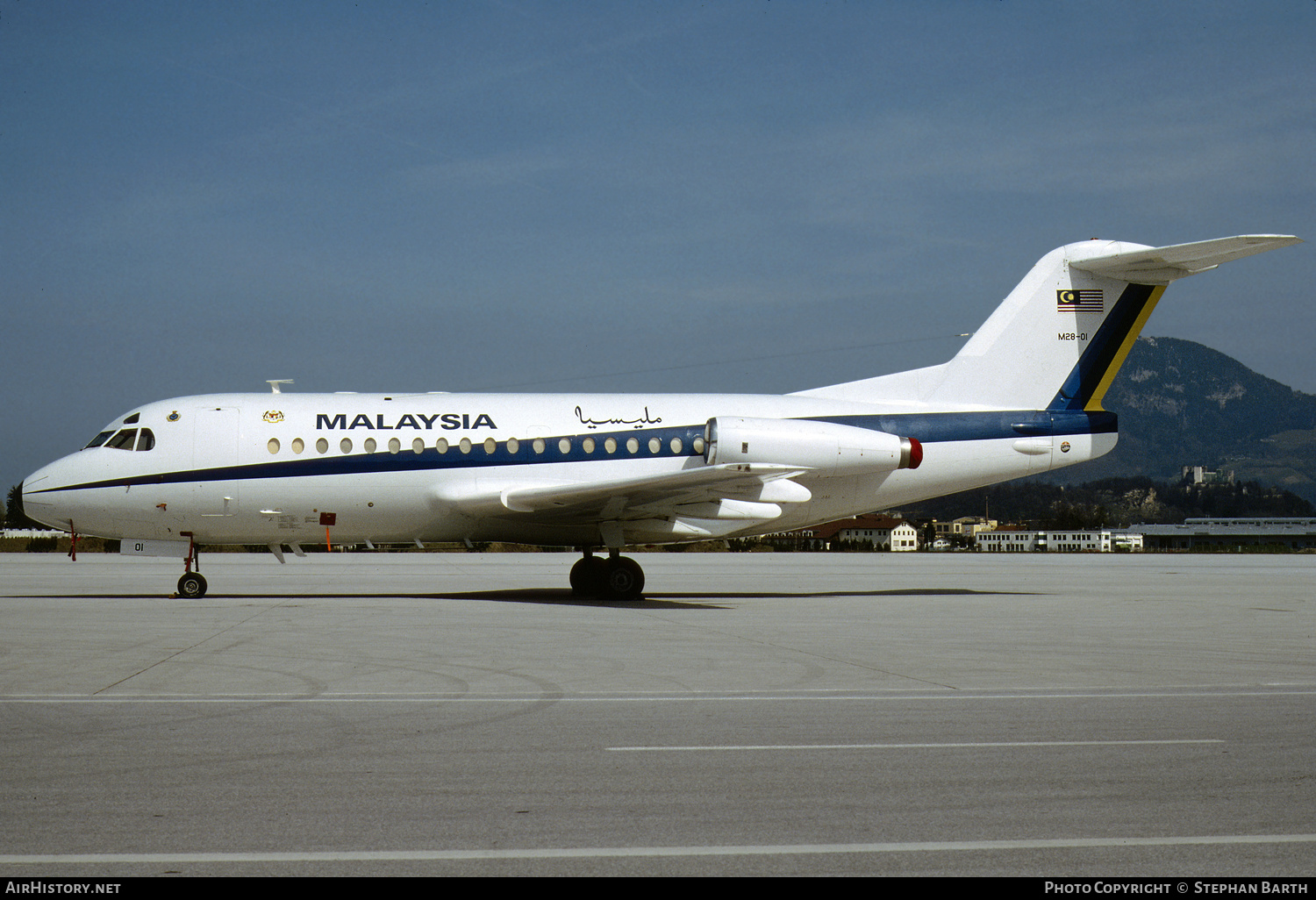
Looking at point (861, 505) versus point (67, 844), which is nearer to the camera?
point (67, 844)

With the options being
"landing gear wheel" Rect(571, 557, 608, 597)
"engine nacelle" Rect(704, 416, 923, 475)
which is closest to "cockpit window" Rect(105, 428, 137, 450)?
"landing gear wheel" Rect(571, 557, 608, 597)

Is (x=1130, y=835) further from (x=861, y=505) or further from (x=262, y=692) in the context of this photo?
(x=861, y=505)

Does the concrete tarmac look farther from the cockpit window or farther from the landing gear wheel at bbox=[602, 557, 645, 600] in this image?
the cockpit window

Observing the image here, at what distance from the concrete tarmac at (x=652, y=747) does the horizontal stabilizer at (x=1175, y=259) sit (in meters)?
8.04

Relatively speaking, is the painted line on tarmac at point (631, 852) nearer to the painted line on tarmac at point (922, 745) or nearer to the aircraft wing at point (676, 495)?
the painted line on tarmac at point (922, 745)

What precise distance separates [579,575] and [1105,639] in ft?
37.9

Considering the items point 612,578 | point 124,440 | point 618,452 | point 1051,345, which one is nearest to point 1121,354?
point 1051,345

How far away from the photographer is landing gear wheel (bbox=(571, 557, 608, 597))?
2373 cm

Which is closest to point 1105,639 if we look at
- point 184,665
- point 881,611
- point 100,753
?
point 881,611

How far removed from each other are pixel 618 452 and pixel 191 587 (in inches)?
354

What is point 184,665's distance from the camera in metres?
12.0

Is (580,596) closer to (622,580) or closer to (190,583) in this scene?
(622,580)

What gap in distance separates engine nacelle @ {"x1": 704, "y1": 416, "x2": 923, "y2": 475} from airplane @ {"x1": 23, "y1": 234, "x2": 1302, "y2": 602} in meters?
0.04

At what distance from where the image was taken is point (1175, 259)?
939 inches
